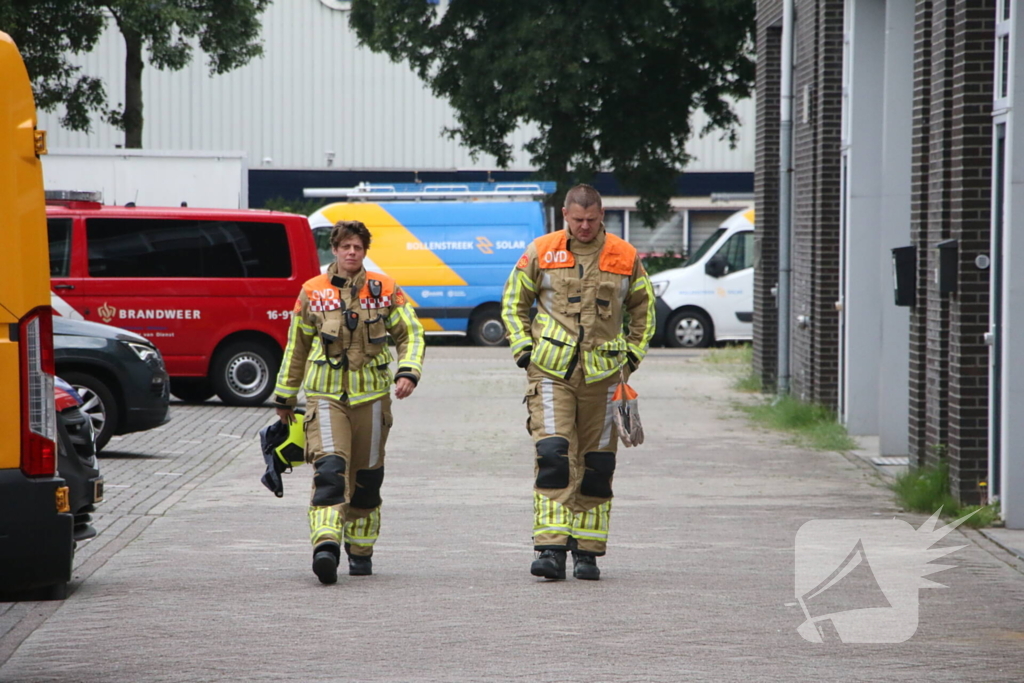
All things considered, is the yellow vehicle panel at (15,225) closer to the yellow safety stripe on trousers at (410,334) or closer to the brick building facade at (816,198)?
the yellow safety stripe on trousers at (410,334)

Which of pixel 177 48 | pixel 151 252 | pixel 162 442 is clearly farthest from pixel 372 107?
pixel 162 442

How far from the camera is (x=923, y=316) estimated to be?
10.4 meters

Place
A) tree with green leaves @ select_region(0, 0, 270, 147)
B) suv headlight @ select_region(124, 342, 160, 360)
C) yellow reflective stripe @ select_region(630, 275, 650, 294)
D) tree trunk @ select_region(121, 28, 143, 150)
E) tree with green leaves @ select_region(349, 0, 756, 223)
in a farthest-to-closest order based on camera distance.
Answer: tree with green leaves @ select_region(349, 0, 756, 223) → tree trunk @ select_region(121, 28, 143, 150) → tree with green leaves @ select_region(0, 0, 270, 147) → suv headlight @ select_region(124, 342, 160, 360) → yellow reflective stripe @ select_region(630, 275, 650, 294)

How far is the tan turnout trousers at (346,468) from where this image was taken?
739 centimetres

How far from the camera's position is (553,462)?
7.42m

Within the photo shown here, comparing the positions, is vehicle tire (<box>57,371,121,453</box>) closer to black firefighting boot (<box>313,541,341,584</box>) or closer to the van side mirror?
black firefighting boot (<box>313,541,341,584</box>)

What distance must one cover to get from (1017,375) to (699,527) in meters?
1.94

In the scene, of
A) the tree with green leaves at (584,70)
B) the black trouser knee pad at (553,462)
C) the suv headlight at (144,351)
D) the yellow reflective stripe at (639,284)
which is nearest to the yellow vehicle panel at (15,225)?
the black trouser knee pad at (553,462)

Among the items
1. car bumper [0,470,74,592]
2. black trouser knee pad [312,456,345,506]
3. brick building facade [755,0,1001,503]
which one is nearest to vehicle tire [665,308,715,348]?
brick building facade [755,0,1001,503]

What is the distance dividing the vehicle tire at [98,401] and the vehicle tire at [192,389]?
479cm

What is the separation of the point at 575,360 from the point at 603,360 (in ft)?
0.43

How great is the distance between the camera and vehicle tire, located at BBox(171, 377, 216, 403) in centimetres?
1736

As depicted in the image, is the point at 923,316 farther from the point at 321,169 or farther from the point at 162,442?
the point at 321,169

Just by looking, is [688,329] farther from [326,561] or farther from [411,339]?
[326,561]
